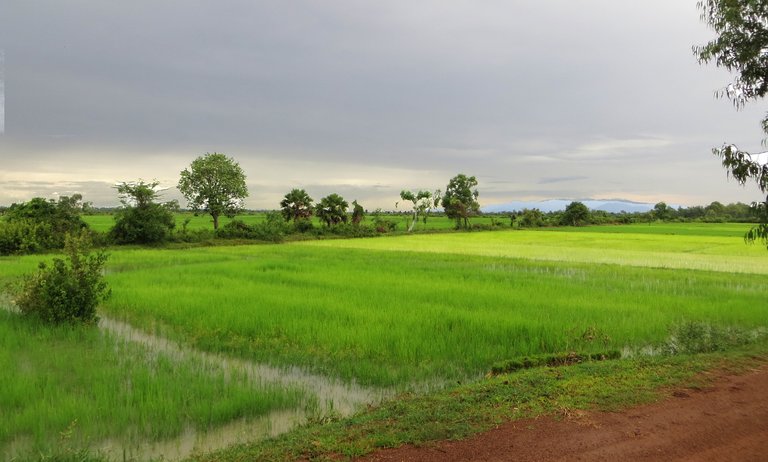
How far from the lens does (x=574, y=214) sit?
7456 cm

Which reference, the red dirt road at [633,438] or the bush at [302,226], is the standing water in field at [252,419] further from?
the bush at [302,226]

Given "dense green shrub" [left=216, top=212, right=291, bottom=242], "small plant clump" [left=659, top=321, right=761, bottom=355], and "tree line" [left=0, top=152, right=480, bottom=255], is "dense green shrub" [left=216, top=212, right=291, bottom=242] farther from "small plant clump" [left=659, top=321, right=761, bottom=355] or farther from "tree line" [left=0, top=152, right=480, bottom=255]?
"small plant clump" [left=659, top=321, right=761, bottom=355]

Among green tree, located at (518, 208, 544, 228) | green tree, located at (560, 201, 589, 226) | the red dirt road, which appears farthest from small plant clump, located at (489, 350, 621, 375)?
green tree, located at (560, 201, 589, 226)

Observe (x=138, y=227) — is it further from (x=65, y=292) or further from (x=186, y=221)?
(x=65, y=292)

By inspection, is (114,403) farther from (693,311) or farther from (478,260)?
(478,260)

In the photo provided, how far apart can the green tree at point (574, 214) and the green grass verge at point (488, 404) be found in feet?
236

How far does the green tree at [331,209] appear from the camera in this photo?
50.7m

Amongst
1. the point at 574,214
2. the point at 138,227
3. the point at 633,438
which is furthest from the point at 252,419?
the point at 574,214

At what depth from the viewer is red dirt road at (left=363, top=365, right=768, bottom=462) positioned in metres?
3.76

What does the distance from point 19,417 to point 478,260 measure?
21.0 m

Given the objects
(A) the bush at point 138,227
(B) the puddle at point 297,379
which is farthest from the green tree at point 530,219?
(B) the puddle at point 297,379

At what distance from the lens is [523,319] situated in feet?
31.3

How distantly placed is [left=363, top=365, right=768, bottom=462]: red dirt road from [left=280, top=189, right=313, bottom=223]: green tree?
154 ft

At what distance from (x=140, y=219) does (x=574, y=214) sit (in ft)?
211
